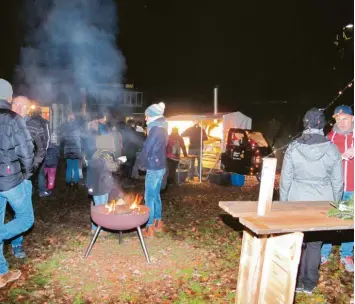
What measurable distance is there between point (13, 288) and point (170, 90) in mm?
35007

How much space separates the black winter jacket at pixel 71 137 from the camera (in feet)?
31.1

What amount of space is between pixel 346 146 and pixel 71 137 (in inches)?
291

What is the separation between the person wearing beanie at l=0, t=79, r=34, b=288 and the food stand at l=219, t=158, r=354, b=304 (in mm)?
2592

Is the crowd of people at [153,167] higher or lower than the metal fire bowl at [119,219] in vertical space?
higher

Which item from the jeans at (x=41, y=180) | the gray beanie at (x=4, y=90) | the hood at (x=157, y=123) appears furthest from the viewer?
the jeans at (x=41, y=180)

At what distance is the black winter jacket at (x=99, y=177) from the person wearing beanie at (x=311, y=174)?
3.09 meters

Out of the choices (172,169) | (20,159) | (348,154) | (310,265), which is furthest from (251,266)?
(172,169)

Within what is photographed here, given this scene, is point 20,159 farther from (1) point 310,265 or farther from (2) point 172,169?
(2) point 172,169

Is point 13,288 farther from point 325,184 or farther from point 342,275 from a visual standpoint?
point 342,275

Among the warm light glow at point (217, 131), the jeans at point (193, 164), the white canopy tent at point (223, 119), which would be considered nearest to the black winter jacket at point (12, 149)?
the jeans at point (193, 164)

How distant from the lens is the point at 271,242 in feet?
10.6

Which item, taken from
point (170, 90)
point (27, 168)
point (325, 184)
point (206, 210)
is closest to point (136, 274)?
point (27, 168)

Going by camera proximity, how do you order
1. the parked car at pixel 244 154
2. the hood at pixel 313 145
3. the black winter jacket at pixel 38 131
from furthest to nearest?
the parked car at pixel 244 154
the black winter jacket at pixel 38 131
the hood at pixel 313 145

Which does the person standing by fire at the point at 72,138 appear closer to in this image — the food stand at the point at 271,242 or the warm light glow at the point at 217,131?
the food stand at the point at 271,242
